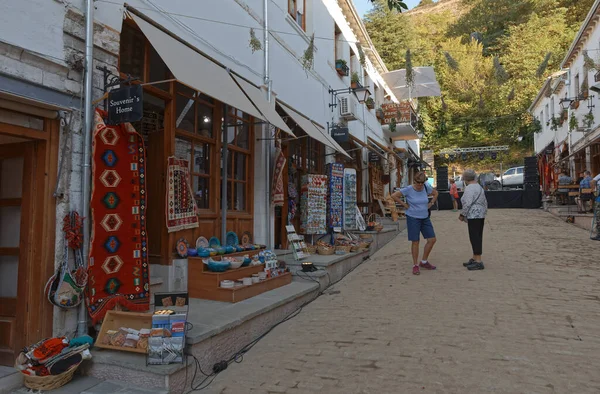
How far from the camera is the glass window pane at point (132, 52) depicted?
4594mm

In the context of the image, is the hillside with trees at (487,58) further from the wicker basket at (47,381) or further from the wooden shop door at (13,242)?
the wicker basket at (47,381)

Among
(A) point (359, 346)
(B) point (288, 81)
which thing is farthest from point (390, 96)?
(A) point (359, 346)

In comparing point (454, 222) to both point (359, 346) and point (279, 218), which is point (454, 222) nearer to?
point (279, 218)

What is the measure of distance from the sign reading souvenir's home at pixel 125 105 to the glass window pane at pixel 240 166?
9.74ft

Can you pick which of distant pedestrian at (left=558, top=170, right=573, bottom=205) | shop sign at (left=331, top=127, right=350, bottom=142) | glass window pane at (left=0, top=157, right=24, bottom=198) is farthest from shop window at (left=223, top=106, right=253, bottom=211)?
distant pedestrian at (left=558, top=170, right=573, bottom=205)

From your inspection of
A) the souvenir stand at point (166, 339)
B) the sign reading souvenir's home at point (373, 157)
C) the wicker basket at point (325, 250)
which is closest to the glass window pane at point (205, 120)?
the souvenir stand at point (166, 339)

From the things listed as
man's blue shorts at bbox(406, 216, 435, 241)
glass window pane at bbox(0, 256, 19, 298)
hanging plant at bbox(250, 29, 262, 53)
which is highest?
hanging plant at bbox(250, 29, 262, 53)

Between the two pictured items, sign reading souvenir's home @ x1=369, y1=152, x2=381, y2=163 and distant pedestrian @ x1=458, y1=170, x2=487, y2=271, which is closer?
distant pedestrian @ x1=458, y1=170, x2=487, y2=271

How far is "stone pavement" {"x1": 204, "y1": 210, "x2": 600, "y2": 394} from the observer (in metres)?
3.13

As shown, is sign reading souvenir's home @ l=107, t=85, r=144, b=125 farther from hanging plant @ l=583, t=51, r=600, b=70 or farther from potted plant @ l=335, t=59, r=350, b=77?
hanging plant @ l=583, t=51, r=600, b=70

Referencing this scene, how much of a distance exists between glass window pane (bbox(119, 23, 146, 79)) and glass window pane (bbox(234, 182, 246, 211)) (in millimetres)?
2410

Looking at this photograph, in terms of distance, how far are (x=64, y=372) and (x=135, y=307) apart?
1.00 m

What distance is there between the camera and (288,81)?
835 centimetres

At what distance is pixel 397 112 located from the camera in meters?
17.2
